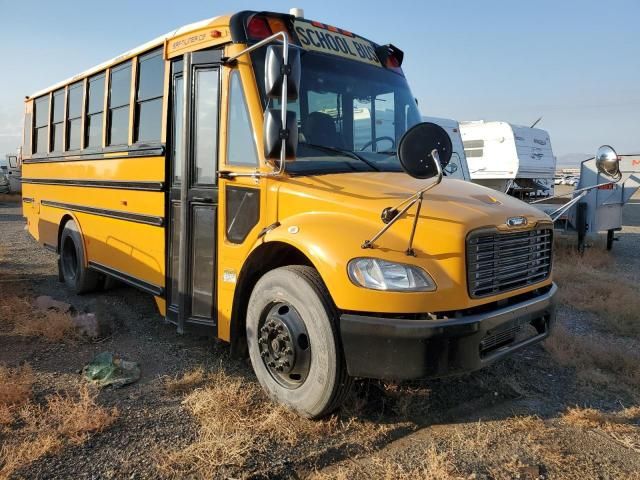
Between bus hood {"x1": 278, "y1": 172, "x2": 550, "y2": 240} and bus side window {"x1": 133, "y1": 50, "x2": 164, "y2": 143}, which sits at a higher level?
bus side window {"x1": 133, "y1": 50, "x2": 164, "y2": 143}

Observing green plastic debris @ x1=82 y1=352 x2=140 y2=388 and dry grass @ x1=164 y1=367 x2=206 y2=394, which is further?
green plastic debris @ x1=82 y1=352 x2=140 y2=388

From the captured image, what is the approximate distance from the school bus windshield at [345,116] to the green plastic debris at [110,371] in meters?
1.98

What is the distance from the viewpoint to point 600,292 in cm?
702

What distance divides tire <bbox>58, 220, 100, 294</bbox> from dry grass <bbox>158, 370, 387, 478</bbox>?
3.18 m

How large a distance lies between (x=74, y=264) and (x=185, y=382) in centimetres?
380

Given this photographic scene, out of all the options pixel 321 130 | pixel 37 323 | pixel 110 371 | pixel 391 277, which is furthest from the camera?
pixel 37 323

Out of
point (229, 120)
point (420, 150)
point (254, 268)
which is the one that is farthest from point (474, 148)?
point (420, 150)

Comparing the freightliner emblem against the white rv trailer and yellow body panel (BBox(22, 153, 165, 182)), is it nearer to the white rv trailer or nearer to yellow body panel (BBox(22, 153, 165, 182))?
yellow body panel (BBox(22, 153, 165, 182))

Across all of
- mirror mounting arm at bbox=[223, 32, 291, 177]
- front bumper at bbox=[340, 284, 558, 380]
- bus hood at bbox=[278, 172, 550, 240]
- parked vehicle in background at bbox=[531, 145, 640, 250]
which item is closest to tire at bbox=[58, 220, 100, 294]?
mirror mounting arm at bbox=[223, 32, 291, 177]

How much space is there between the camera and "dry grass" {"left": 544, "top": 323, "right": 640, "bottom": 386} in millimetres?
4195

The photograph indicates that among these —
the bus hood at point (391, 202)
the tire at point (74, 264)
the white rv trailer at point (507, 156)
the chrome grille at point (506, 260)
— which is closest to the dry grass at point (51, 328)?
the tire at point (74, 264)

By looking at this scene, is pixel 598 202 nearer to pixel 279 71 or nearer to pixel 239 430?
pixel 279 71

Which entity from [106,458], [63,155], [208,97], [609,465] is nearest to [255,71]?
[208,97]

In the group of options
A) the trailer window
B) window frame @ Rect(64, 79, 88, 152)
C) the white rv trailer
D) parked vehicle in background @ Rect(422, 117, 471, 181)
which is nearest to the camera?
window frame @ Rect(64, 79, 88, 152)
